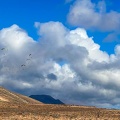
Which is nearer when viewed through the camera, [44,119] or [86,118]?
[44,119]

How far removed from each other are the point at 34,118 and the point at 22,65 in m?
11.7

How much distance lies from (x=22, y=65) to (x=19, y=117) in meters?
11.9

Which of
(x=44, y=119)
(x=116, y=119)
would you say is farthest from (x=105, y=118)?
(x=44, y=119)

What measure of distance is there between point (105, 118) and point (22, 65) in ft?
74.9

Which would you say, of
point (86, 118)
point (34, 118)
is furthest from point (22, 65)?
point (86, 118)

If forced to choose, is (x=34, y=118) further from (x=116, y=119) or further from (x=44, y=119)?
(x=116, y=119)

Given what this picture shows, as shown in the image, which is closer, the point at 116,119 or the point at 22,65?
the point at 22,65

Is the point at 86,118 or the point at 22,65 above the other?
the point at 22,65

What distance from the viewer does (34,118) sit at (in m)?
71.1

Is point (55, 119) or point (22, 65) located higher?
point (22, 65)

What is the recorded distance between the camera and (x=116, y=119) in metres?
75.8

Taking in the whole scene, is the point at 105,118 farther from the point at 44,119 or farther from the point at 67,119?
the point at 44,119

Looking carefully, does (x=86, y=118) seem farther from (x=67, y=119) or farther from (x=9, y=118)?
(x=9, y=118)

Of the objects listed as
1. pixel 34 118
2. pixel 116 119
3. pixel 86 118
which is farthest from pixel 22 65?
pixel 116 119
